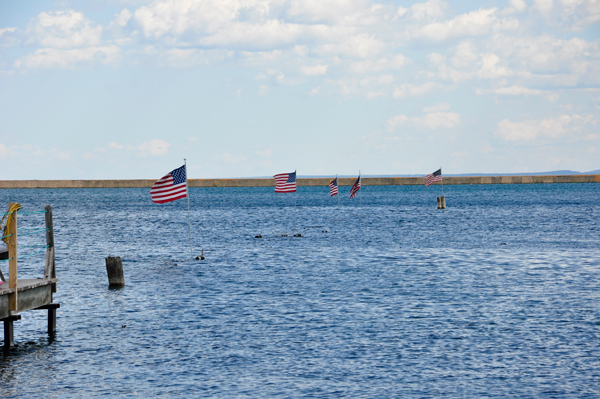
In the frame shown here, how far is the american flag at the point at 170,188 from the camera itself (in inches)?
1201

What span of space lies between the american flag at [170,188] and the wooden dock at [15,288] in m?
10.6

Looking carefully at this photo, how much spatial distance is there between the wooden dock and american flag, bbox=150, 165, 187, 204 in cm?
1059

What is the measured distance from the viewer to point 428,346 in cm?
1880

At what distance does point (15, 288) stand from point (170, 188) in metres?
13.8

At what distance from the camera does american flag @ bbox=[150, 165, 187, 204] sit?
30.5 m

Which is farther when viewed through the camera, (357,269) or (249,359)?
(357,269)

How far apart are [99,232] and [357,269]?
124 feet

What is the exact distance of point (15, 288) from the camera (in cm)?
A: 1744

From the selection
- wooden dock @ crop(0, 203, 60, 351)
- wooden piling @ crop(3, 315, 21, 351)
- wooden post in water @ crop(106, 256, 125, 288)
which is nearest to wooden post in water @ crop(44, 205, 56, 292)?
Answer: wooden dock @ crop(0, 203, 60, 351)

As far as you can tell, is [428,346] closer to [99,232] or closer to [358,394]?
[358,394]

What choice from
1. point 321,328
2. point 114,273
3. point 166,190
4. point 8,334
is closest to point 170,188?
point 166,190

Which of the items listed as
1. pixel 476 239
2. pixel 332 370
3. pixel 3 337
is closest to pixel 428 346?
pixel 332 370

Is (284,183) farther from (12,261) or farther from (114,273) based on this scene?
(12,261)

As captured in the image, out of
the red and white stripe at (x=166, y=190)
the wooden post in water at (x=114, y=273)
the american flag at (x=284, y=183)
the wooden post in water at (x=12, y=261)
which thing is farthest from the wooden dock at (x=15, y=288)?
the american flag at (x=284, y=183)
